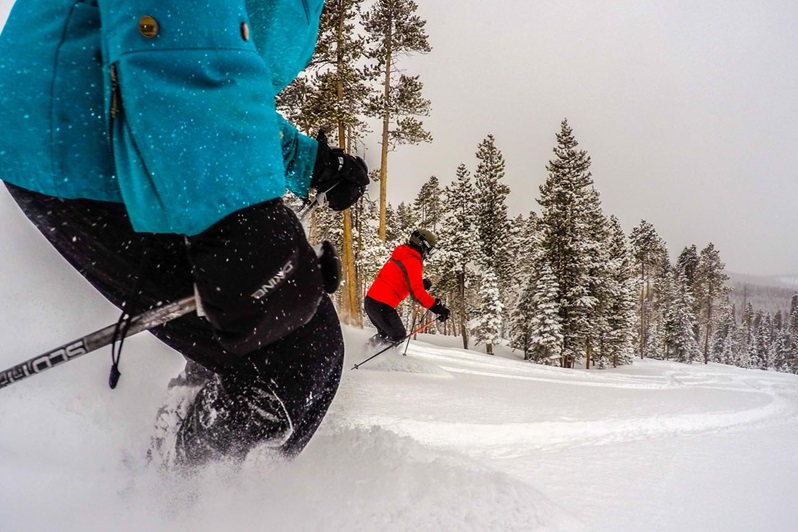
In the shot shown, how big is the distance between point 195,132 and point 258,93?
0.22m

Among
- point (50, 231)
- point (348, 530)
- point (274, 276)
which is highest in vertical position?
point (50, 231)

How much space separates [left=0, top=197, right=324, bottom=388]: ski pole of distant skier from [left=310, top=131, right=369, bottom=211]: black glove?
0.84 metres

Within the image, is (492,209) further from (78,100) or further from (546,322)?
(78,100)

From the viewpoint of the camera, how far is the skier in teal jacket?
940 mm

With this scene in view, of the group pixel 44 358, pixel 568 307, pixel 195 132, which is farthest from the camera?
pixel 568 307

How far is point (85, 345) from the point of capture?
1.32 metres

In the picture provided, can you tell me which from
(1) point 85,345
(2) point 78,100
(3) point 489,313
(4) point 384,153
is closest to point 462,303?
(3) point 489,313

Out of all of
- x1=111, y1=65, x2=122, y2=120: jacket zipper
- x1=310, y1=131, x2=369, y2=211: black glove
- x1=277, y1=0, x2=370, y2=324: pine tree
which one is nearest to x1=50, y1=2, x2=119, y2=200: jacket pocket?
x1=111, y1=65, x2=122, y2=120: jacket zipper

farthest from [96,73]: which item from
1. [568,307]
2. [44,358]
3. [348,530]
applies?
[568,307]

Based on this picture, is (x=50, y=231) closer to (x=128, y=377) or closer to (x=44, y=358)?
(x=44, y=358)

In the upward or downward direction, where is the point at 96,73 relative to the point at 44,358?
upward

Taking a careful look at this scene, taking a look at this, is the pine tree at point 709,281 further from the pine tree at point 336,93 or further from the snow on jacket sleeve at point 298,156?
the snow on jacket sleeve at point 298,156

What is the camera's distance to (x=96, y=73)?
1.04 m

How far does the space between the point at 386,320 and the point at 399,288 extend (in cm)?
63
